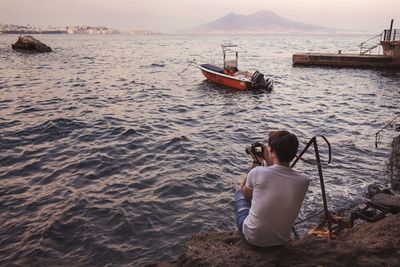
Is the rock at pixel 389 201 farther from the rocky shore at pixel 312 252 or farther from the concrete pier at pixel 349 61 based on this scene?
the concrete pier at pixel 349 61

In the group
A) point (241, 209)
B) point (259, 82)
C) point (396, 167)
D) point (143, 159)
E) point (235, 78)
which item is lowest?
point (143, 159)

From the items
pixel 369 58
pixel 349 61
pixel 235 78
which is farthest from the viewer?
pixel 349 61

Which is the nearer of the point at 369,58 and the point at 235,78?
the point at 235,78

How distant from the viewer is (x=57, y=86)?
2567 cm

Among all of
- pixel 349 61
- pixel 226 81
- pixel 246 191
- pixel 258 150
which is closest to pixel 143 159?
pixel 258 150

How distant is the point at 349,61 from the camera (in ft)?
132

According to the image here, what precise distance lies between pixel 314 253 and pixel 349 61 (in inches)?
1622

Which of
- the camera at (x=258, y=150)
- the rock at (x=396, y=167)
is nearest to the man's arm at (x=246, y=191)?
the camera at (x=258, y=150)

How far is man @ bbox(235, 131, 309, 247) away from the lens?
153 inches

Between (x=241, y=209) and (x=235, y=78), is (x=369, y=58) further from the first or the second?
(x=241, y=209)

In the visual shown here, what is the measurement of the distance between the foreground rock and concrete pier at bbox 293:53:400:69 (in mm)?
38606

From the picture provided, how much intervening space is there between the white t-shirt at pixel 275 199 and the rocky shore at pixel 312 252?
30cm

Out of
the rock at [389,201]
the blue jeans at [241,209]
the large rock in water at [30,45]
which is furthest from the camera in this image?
the large rock in water at [30,45]

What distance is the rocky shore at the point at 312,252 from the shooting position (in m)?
4.06
